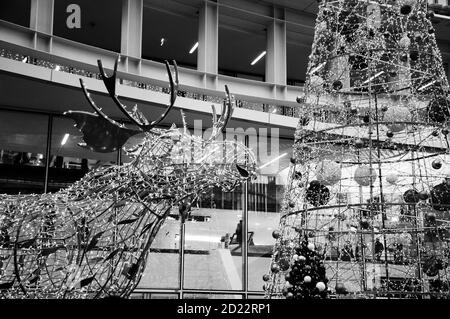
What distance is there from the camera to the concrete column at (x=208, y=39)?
46.5 feet

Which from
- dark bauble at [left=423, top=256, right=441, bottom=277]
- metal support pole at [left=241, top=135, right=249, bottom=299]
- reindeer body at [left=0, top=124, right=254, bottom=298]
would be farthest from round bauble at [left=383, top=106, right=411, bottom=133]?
metal support pole at [left=241, top=135, right=249, bottom=299]

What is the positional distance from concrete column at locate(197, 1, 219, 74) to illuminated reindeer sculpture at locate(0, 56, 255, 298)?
29.4 feet

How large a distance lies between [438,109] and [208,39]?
901 cm

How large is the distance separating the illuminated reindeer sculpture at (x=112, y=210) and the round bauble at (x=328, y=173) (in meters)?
1.67

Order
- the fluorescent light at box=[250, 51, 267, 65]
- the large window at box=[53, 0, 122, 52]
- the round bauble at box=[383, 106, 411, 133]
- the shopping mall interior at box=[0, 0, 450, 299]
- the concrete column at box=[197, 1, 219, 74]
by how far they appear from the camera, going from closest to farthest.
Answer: the round bauble at box=[383, 106, 411, 133], the shopping mall interior at box=[0, 0, 450, 299], the concrete column at box=[197, 1, 219, 74], the large window at box=[53, 0, 122, 52], the fluorescent light at box=[250, 51, 267, 65]

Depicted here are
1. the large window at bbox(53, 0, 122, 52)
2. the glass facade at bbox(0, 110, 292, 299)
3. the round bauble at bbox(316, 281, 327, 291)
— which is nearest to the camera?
the round bauble at bbox(316, 281, 327, 291)

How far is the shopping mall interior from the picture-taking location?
1189 centimetres

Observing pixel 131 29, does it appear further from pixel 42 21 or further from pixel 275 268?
pixel 275 268

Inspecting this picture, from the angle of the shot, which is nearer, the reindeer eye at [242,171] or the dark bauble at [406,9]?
the reindeer eye at [242,171]

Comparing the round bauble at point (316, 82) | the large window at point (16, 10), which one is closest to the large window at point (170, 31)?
the large window at point (16, 10)

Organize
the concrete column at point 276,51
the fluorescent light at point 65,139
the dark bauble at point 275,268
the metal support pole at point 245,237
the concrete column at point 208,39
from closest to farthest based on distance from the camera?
the dark bauble at point 275,268 < the fluorescent light at point 65,139 < the metal support pole at point 245,237 < the concrete column at point 208,39 < the concrete column at point 276,51

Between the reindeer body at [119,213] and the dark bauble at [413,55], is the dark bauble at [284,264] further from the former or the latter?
the dark bauble at [413,55]

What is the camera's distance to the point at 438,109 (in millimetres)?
6164

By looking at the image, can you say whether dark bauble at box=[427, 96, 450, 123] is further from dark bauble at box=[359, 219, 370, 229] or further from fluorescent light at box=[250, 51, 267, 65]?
fluorescent light at box=[250, 51, 267, 65]
